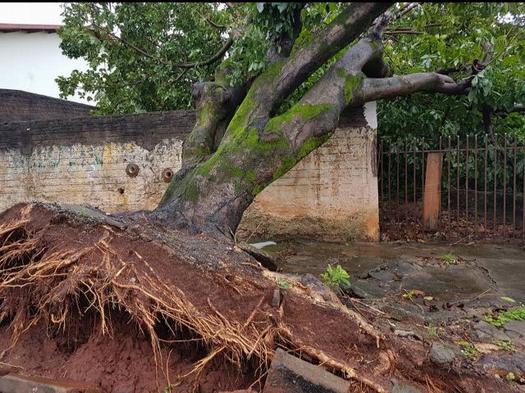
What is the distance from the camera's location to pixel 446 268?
17.7ft

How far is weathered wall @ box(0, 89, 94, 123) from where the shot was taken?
10734 mm

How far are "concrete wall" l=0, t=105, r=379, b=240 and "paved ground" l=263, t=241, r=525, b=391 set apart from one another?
0.56m

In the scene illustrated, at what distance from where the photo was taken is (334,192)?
695 centimetres

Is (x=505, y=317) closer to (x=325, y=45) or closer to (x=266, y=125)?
(x=266, y=125)

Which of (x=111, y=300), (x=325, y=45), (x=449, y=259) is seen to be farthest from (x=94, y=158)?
(x=449, y=259)

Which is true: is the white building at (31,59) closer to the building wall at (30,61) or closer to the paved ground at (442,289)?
the building wall at (30,61)

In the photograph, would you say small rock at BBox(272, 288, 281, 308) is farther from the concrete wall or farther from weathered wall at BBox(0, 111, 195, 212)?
weathered wall at BBox(0, 111, 195, 212)

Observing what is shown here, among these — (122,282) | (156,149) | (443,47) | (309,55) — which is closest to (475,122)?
(443,47)

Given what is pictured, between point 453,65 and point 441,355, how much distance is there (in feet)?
18.1

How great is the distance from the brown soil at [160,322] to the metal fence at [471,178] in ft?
15.7

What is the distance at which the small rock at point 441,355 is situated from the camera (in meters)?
2.79

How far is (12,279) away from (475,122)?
7.98 metres

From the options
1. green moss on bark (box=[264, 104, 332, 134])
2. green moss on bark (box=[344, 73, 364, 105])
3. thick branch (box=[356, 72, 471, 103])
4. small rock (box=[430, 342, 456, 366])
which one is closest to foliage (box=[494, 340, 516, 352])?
small rock (box=[430, 342, 456, 366])

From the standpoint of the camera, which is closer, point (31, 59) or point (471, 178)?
point (471, 178)
